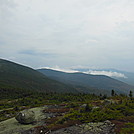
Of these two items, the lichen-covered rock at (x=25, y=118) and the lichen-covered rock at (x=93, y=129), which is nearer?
the lichen-covered rock at (x=93, y=129)

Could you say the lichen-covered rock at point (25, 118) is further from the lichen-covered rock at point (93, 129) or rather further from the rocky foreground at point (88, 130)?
the lichen-covered rock at point (93, 129)

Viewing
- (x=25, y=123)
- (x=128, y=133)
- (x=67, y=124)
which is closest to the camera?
(x=128, y=133)

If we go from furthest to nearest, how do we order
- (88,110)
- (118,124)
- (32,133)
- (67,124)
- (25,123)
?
(88,110)
(25,123)
(67,124)
(32,133)
(118,124)

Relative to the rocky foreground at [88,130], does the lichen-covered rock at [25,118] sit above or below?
below

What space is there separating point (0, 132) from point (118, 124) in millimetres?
23747

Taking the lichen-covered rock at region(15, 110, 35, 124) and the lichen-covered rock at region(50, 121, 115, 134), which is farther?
the lichen-covered rock at region(15, 110, 35, 124)

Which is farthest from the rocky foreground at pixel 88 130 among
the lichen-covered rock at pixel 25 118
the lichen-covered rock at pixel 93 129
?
the lichen-covered rock at pixel 25 118

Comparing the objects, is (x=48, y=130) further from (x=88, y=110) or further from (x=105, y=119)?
(x=88, y=110)

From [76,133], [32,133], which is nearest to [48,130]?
[32,133]

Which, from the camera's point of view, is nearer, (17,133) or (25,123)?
(17,133)

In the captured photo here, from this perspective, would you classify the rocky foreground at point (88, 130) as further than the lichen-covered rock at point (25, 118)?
No

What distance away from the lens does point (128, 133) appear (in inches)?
670

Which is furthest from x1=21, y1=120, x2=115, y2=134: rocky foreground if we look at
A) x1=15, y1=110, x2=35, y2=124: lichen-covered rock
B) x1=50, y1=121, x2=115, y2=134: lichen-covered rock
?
x1=15, y1=110, x2=35, y2=124: lichen-covered rock

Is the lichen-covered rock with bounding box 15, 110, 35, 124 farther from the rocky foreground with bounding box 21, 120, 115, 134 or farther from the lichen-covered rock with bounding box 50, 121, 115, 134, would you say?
the lichen-covered rock with bounding box 50, 121, 115, 134
